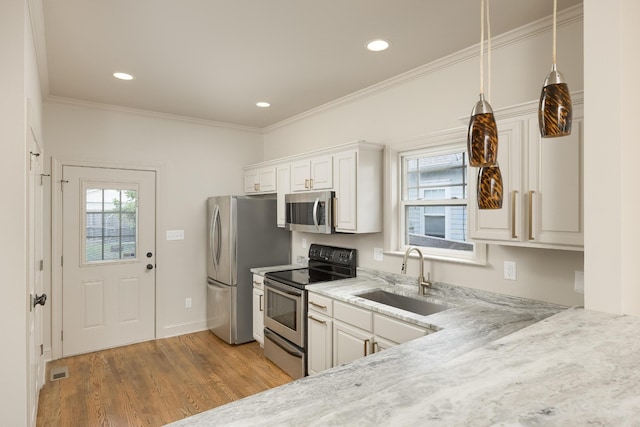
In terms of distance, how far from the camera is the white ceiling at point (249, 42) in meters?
2.11

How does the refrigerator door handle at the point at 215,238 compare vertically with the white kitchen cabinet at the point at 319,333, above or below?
above

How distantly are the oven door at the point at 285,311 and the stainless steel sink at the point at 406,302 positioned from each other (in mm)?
604

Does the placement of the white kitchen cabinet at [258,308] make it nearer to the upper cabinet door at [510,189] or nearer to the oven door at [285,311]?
the oven door at [285,311]

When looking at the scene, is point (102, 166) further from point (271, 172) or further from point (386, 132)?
point (386, 132)

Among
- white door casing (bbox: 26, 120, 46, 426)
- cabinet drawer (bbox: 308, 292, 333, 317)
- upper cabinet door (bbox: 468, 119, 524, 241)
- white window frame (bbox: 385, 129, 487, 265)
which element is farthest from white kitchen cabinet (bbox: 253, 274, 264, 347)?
upper cabinet door (bbox: 468, 119, 524, 241)

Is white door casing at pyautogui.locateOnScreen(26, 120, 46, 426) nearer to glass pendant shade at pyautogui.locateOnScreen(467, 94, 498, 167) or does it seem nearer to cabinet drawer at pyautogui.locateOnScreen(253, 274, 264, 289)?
cabinet drawer at pyautogui.locateOnScreen(253, 274, 264, 289)

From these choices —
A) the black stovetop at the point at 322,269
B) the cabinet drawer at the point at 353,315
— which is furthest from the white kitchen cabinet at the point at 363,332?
the black stovetop at the point at 322,269

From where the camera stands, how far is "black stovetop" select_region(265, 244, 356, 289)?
11.4ft

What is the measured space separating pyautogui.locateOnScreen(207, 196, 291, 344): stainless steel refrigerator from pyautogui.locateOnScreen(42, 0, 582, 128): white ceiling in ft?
4.15

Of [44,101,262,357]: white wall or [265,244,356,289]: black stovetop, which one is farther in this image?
[44,101,262,357]: white wall

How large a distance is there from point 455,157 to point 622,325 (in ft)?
5.76

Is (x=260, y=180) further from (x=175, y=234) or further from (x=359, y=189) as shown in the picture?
(x=359, y=189)

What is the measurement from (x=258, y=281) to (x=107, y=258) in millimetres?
1712

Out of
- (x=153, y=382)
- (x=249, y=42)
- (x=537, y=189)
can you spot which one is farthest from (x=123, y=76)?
(x=537, y=189)
